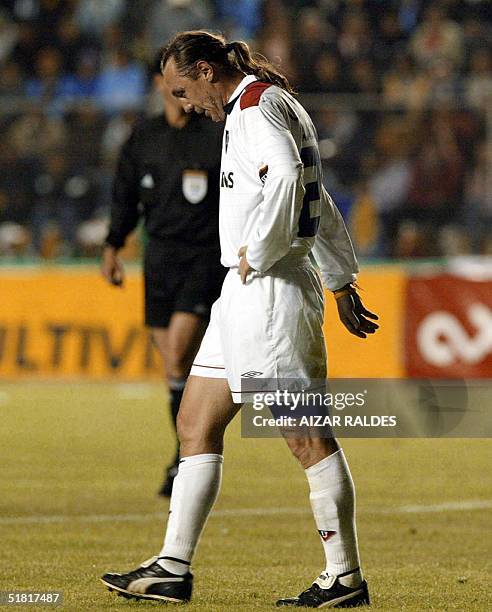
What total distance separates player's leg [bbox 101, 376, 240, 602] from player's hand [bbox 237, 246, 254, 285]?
447 millimetres

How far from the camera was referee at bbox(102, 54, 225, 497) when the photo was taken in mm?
8664

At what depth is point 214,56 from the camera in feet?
17.0

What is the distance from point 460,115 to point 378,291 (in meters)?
2.58

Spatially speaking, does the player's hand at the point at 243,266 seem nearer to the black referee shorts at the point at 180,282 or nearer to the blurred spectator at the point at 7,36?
the black referee shorts at the point at 180,282

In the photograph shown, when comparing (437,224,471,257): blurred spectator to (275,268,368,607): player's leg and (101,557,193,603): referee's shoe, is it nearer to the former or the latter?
(275,268,368,607): player's leg

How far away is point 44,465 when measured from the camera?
32.4ft

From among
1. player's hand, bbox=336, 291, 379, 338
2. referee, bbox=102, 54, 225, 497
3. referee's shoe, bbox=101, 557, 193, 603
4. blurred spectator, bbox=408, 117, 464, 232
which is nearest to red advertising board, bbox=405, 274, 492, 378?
blurred spectator, bbox=408, 117, 464, 232

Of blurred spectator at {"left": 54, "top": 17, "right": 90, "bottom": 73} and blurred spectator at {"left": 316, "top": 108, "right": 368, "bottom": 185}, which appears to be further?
blurred spectator at {"left": 54, "top": 17, "right": 90, "bottom": 73}

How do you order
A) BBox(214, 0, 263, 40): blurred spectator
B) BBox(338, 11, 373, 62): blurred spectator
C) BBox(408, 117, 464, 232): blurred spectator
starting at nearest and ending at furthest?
BBox(408, 117, 464, 232): blurred spectator, BBox(338, 11, 373, 62): blurred spectator, BBox(214, 0, 263, 40): blurred spectator

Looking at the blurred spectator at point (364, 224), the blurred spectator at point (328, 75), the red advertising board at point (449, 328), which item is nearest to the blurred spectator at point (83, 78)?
the blurred spectator at point (328, 75)

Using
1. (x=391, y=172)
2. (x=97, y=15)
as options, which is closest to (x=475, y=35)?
(x=391, y=172)

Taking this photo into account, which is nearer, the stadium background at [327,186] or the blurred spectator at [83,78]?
the stadium background at [327,186]

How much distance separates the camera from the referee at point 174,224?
28.4 feet

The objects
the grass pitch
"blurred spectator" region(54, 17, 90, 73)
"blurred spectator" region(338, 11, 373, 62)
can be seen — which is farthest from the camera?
"blurred spectator" region(54, 17, 90, 73)
